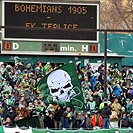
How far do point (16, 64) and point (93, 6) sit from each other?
3.32 m

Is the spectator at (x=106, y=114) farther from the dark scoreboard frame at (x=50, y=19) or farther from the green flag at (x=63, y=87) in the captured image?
the dark scoreboard frame at (x=50, y=19)

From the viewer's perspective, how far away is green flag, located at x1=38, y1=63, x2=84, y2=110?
17141 millimetres

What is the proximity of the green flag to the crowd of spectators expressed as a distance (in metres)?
0.27

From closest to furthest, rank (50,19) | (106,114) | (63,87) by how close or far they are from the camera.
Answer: (106,114) < (63,87) < (50,19)

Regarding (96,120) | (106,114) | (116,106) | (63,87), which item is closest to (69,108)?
(63,87)

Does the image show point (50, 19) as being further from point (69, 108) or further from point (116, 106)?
point (116, 106)

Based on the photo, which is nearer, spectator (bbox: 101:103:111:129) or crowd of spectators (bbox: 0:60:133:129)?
spectator (bbox: 101:103:111:129)

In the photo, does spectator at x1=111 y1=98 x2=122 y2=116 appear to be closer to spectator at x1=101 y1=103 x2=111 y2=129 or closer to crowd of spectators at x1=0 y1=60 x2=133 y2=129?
crowd of spectators at x1=0 y1=60 x2=133 y2=129

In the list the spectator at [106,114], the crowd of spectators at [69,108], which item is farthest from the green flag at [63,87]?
the spectator at [106,114]

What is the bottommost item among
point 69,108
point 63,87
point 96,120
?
point 96,120

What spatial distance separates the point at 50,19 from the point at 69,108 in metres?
2.82

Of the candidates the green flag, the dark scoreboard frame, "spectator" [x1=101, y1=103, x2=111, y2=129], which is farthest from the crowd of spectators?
the dark scoreboard frame

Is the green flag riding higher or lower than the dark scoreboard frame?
lower

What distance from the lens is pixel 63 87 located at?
56.7 feet
